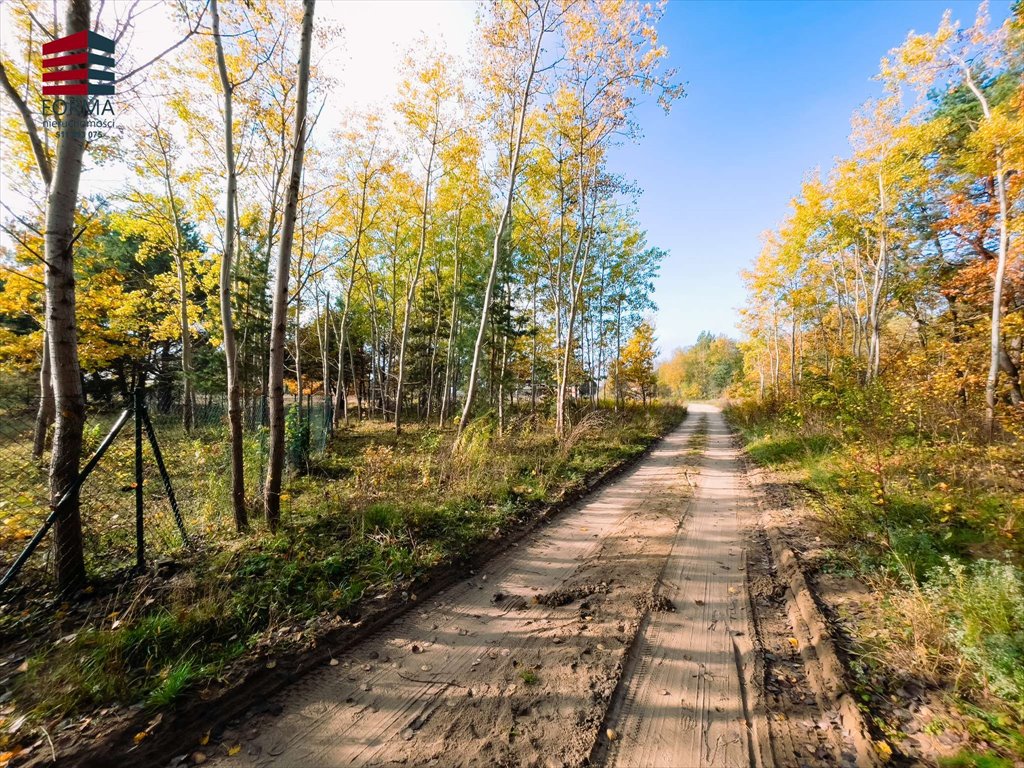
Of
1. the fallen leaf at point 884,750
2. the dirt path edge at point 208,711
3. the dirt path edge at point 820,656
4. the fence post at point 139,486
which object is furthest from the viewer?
the fence post at point 139,486

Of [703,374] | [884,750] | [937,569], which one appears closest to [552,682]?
[884,750]

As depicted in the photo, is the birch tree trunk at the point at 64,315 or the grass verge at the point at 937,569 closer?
the grass verge at the point at 937,569

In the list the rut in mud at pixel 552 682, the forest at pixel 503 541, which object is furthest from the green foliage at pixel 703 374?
the rut in mud at pixel 552 682

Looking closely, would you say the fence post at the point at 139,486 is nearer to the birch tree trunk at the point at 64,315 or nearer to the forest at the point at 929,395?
the birch tree trunk at the point at 64,315

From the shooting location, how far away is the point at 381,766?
2002 millimetres

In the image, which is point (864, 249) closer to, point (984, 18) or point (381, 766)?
point (984, 18)

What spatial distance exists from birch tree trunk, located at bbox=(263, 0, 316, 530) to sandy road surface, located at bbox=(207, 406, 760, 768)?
2.40 m

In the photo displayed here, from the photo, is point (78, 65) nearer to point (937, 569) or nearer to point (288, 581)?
point (288, 581)

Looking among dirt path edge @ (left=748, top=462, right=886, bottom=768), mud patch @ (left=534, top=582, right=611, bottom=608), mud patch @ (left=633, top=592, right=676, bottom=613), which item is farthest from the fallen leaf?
mud patch @ (left=534, top=582, right=611, bottom=608)

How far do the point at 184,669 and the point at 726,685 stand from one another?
11.8ft

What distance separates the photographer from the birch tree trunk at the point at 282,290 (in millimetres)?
3984

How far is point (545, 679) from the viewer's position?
261 cm

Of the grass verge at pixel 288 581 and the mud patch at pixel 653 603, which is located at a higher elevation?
the grass verge at pixel 288 581

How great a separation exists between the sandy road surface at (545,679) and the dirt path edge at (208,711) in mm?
105
